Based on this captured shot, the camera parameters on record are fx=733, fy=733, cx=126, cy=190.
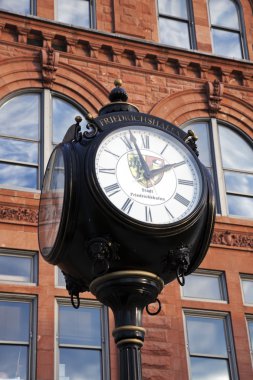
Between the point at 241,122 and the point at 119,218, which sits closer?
the point at 119,218

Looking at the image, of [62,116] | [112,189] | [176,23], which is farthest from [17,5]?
[112,189]

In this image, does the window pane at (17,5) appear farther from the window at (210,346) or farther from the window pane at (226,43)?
the window at (210,346)

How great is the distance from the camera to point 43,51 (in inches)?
592

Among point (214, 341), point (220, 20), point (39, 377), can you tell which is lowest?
point (39, 377)

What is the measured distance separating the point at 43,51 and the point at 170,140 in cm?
1147

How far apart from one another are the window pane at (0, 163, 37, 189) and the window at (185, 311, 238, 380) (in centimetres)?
382

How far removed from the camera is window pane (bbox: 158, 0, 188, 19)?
17.5 m

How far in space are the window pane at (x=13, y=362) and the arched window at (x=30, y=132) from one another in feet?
10.5

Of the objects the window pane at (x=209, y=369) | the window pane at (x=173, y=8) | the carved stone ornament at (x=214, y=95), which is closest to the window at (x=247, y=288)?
the window pane at (x=209, y=369)

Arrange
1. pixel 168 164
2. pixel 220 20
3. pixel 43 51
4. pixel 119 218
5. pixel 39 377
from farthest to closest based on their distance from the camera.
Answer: pixel 220 20 < pixel 43 51 < pixel 39 377 < pixel 168 164 < pixel 119 218

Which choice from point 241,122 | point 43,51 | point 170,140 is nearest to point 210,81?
point 241,122

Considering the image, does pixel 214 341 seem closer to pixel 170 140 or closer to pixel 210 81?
pixel 210 81

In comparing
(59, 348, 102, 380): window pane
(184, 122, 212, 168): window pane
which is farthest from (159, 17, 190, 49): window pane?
(59, 348, 102, 380): window pane

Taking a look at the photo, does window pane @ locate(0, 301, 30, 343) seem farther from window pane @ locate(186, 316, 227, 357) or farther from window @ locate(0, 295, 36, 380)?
window pane @ locate(186, 316, 227, 357)
